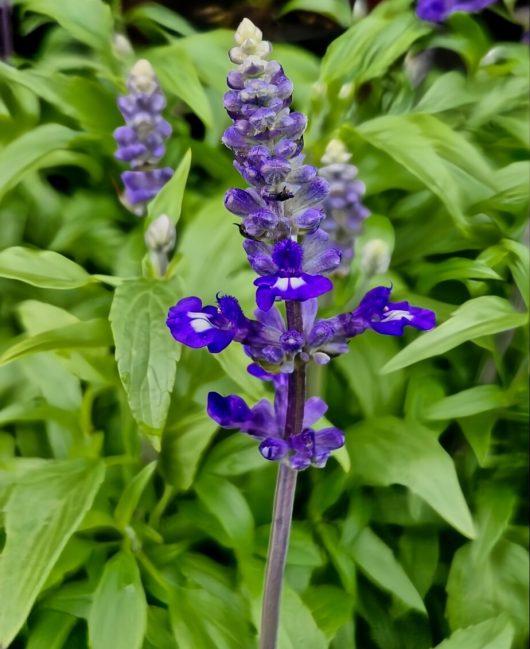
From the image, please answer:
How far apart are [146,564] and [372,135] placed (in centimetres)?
67

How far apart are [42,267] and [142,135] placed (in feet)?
0.90

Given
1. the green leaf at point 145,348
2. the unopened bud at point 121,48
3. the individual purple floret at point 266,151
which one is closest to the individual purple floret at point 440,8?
the unopened bud at point 121,48

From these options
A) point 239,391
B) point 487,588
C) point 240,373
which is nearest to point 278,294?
point 240,373

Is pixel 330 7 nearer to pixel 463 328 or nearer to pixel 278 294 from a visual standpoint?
pixel 463 328

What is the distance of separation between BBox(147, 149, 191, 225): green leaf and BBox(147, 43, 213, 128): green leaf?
0.24 metres

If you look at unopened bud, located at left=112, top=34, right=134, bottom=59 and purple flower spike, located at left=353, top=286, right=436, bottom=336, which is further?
unopened bud, located at left=112, top=34, right=134, bottom=59

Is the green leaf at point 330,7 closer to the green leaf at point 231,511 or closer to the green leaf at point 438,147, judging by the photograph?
the green leaf at point 438,147

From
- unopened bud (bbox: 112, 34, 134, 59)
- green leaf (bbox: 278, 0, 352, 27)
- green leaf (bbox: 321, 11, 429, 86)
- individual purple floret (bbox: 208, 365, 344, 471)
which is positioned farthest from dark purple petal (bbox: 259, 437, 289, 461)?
green leaf (bbox: 278, 0, 352, 27)

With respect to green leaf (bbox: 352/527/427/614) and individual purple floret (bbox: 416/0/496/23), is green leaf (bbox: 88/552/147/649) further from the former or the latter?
individual purple floret (bbox: 416/0/496/23)

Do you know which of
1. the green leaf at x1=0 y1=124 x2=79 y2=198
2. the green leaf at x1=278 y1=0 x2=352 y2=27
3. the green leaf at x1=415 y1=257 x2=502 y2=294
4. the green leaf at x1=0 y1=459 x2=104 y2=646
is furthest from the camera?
the green leaf at x1=278 y1=0 x2=352 y2=27

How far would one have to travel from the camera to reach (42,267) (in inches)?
35.5

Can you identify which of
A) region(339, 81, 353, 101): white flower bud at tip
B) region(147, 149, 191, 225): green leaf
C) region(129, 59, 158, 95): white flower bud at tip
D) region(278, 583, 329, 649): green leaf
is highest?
region(129, 59, 158, 95): white flower bud at tip

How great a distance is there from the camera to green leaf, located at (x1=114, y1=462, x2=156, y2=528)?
89cm

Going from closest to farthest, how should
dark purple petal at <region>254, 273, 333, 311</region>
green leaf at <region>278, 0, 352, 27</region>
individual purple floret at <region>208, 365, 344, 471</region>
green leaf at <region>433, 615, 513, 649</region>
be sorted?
dark purple petal at <region>254, 273, 333, 311</region>
individual purple floret at <region>208, 365, 344, 471</region>
green leaf at <region>433, 615, 513, 649</region>
green leaf at <region>278, 0, 352, 27</region>
